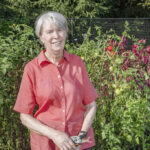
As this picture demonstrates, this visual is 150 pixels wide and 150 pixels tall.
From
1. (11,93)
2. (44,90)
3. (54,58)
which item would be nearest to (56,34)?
(54,58)

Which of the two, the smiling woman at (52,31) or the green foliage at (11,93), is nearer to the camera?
the smiling woman at (52,31)

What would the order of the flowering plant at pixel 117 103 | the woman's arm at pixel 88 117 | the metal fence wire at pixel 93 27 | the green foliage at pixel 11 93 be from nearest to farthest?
the woman's arm at pixel 88 117 → the green foliage at pixel 11 93 → the flowering plant at pixel 117 103 → the metal fence wire at pixel 93 27

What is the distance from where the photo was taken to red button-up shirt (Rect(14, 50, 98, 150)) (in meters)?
1.80

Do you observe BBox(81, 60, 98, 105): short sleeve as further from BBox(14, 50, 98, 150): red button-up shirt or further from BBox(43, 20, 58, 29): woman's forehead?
BBox(43, 20, 58, 29): woman's forehead

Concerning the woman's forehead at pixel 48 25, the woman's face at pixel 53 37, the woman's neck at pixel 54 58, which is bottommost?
the woman's neck at pixel 54 58

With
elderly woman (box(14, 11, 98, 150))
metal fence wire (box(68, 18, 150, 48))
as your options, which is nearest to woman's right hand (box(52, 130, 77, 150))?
elderly woman (box(14, 11, 98, 150))

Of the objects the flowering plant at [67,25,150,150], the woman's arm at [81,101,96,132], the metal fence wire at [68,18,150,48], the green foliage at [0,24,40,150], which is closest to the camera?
the woman's arm at [81,101,96,132]

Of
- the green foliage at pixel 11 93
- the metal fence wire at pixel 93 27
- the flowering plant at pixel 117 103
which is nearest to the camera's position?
the green foliage at pixel 11 93

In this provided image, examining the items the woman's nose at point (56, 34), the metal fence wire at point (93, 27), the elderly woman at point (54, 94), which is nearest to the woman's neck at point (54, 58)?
the elderly woman at point (54, 94)

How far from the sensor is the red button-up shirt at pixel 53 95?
1.80 metres

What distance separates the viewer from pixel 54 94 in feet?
5.91

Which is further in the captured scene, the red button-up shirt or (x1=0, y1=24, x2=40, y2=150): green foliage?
(x1=0, y1=24, x2=40, y2=150): green foliage

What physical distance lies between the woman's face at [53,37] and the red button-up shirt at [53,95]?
9 cm

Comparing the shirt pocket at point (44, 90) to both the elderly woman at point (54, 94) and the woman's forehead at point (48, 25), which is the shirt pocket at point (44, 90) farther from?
the woman's forehead at point (48, 25)
